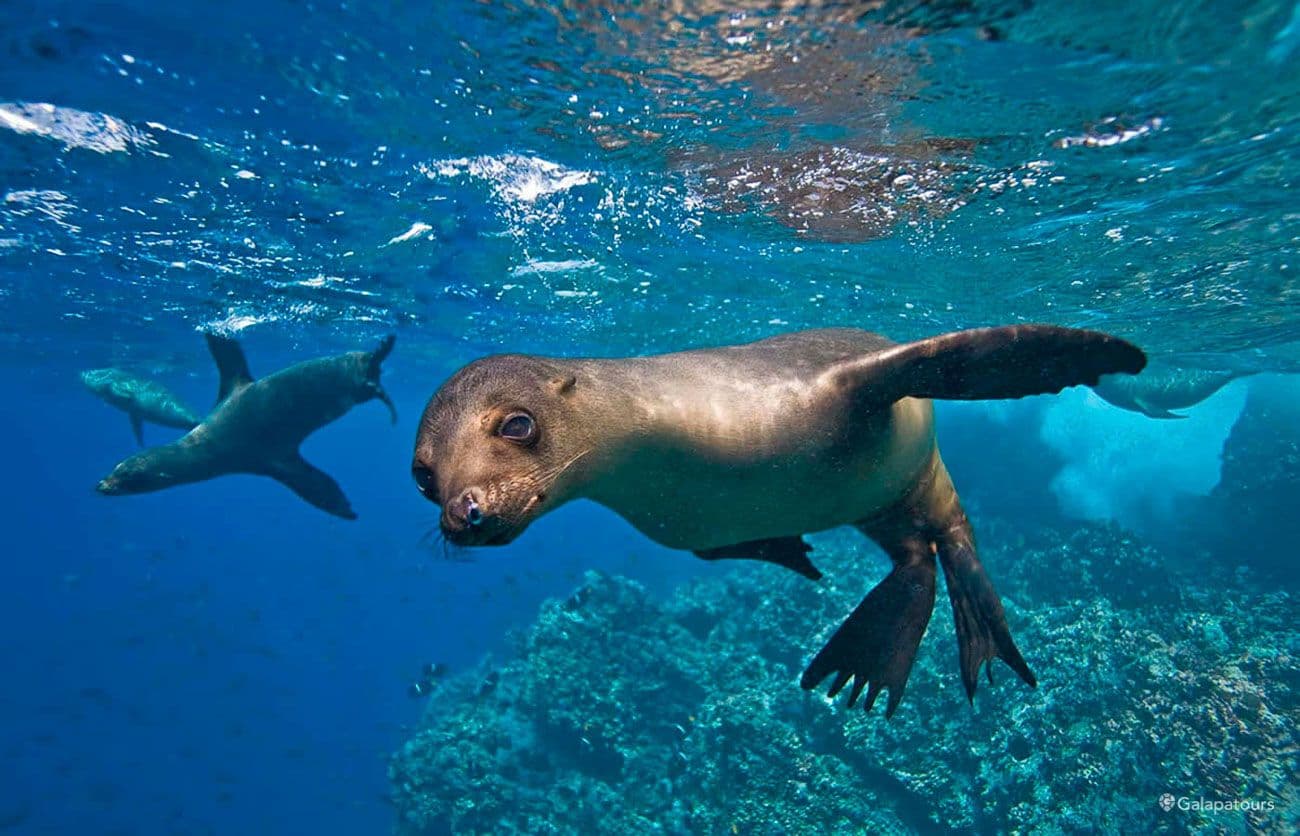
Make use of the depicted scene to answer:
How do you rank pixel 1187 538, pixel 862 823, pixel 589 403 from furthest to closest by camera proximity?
pixel 1187 538 < pixel 862 823 < pixel 589 403

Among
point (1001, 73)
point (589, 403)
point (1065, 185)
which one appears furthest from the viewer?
point (1065, 185)

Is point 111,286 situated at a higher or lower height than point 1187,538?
higher

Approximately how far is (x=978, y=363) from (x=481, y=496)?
2.29 m

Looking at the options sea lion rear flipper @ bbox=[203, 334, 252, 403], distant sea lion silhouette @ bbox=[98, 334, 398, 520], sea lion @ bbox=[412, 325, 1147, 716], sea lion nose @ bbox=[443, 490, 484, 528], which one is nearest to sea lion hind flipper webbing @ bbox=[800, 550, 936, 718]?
sea lion @ bbox=[412, 325, 1147, 716]

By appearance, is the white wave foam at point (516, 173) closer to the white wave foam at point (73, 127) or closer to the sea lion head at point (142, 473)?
the white wave foam at point (73, 127)

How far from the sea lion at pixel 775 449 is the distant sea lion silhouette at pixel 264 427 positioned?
19.9ft

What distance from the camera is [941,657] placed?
10.5 metres

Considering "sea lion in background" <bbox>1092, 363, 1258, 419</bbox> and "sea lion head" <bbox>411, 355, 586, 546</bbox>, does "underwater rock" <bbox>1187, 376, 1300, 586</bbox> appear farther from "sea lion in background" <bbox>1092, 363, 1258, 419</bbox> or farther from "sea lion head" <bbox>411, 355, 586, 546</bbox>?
"sea lion head" <bbox>411, 355, 586, 546</bbox>

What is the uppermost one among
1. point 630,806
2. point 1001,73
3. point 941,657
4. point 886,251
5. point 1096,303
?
point 1001,73

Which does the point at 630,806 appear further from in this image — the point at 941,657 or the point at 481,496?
the point at 481,496

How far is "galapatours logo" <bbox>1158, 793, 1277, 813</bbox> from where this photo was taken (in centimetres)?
793

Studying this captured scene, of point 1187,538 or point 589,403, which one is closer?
point 589,403

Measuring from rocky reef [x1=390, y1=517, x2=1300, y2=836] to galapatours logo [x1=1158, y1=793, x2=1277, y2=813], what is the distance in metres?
0.03

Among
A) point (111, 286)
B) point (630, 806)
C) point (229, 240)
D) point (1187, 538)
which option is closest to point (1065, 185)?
point (630, 806)
